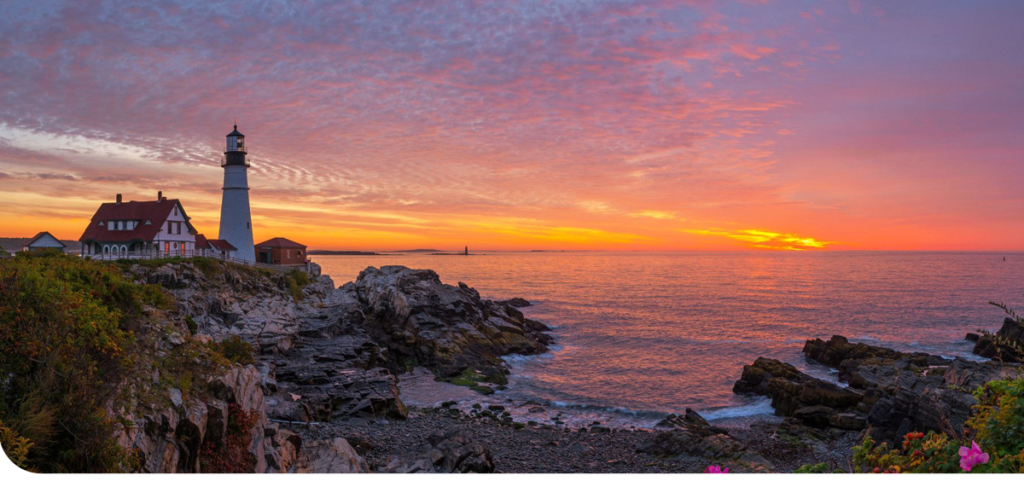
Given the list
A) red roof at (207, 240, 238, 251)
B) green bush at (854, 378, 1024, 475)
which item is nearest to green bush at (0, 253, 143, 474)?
green bush at (854, 378, 1024, 475)

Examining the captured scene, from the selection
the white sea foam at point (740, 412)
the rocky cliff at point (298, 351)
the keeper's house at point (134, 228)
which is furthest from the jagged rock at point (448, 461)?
the keeper's house at point (134, 228)

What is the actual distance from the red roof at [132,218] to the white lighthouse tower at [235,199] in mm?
4537

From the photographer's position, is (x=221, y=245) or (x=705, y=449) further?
(x=221, y=245)

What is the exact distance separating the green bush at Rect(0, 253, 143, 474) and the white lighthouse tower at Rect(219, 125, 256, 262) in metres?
45.2

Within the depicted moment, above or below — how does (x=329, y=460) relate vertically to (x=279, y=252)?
below

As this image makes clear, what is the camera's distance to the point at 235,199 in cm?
5334

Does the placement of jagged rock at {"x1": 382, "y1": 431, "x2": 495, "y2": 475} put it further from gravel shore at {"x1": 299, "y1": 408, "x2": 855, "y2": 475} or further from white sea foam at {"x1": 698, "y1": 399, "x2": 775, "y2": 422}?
white sea foam at {"x1": 698, "y1": 399, "x2": 775, "y2": 422}

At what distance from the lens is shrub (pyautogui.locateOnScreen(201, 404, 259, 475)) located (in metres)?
11.5

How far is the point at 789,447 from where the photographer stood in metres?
21.7

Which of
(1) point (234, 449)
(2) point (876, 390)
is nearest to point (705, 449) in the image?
(2) point (876, 390)

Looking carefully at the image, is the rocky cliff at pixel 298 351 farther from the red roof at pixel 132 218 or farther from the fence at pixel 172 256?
the red roof at pixel 132 218

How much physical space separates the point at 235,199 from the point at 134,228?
29.4 ft

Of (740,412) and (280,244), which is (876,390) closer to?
(740,412)
